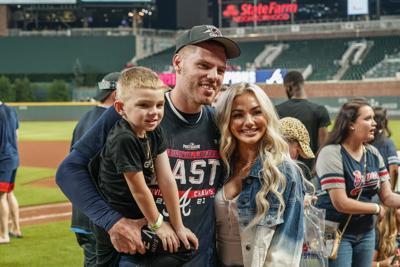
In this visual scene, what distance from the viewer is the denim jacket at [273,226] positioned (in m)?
2.94

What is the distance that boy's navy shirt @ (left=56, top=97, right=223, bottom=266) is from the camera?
9.41ft

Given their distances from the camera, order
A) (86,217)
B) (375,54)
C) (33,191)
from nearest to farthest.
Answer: (86,217) < (33,191) < (375,54)

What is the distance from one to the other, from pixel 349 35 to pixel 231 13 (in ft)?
36.0

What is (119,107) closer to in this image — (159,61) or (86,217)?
(86,217)

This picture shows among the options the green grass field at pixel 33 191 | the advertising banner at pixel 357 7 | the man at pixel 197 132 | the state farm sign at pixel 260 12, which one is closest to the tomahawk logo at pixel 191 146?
the man at pixel 197 132

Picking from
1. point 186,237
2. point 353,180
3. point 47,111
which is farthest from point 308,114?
point 47,111

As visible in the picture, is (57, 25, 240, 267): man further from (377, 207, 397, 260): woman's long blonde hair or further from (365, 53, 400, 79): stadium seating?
(365, 53, 400, 79): stadium seating

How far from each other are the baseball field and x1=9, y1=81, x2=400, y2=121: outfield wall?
10516 mm

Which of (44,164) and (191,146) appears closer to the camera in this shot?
(191,146)

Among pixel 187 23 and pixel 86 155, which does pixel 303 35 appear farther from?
pixel 86 155

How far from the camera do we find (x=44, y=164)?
61.2ft

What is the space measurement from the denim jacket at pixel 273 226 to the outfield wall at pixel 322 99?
29.3 meters

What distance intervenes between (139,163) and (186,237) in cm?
38

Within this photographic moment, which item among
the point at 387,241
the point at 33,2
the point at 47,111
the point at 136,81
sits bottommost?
the point at 47,111
